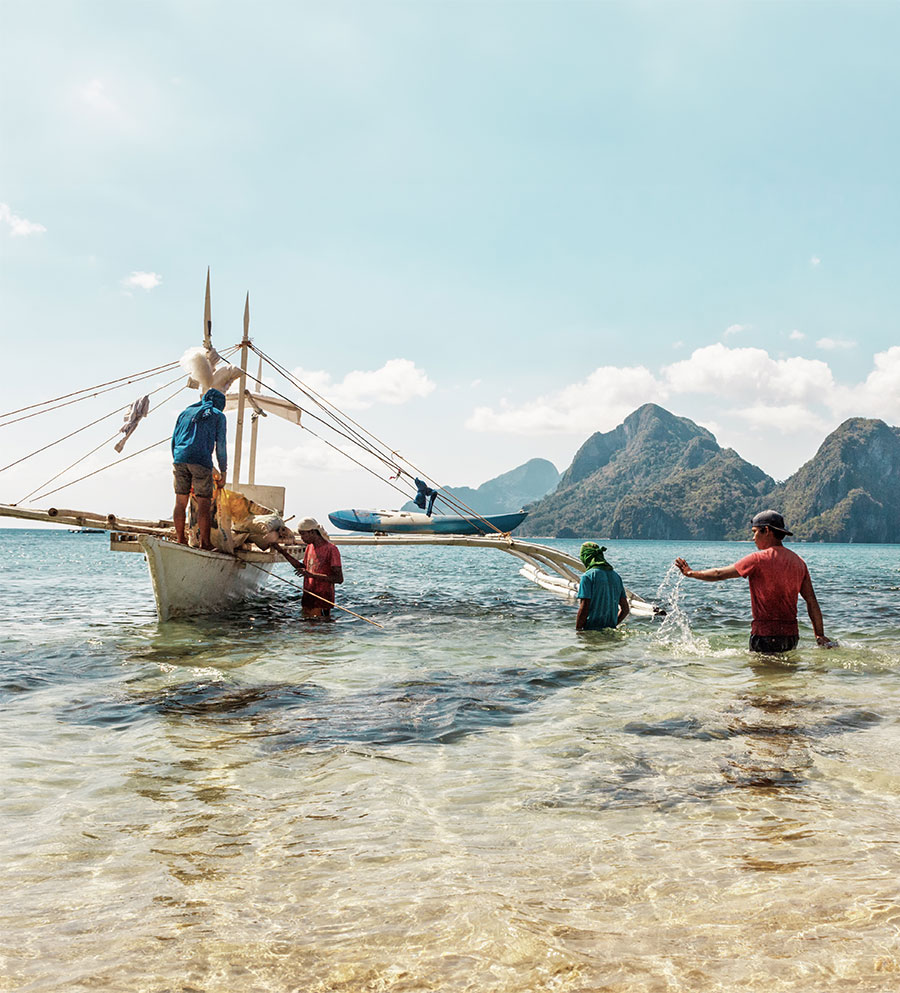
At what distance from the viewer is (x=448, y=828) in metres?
4.00

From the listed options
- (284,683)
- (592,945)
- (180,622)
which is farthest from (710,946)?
(180,622)

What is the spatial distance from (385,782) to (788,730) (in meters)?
3.57

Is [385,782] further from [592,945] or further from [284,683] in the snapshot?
[284,683]

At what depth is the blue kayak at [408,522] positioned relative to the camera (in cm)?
2072

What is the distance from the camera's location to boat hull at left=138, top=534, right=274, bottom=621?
443 inches

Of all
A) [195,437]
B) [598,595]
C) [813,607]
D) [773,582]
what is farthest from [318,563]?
[813,607]

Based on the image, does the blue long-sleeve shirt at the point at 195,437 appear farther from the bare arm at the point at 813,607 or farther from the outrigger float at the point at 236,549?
the bare arm at the point at 813,607

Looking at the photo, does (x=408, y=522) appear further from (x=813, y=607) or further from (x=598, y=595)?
(x=813, y=607)

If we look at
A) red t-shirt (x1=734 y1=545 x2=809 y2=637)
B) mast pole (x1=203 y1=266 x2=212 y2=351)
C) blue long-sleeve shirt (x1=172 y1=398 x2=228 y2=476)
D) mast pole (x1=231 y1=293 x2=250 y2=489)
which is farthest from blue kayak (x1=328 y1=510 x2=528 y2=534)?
red t-shirt (x1=734 y1=545 x2=809 y2=637)

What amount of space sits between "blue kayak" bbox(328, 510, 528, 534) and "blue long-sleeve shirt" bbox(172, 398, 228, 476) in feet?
30.1

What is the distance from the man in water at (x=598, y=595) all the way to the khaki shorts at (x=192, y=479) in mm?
6355

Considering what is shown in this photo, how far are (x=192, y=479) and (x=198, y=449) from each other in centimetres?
66

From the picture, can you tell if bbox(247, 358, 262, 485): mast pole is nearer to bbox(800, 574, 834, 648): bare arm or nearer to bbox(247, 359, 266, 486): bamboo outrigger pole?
bbox(247, 359, 266, 486): bamboo outrigger pole

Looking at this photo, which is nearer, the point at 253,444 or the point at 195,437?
the point at 195,437
